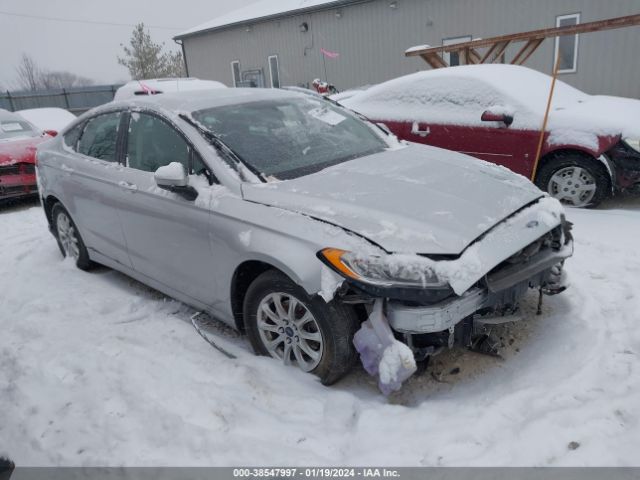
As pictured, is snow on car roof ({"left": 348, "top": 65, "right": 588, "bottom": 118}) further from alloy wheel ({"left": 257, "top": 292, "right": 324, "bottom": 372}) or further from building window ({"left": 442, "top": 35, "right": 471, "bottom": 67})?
building window ({"left": 442, "top": 35, "right": 471, "bottom": 67})

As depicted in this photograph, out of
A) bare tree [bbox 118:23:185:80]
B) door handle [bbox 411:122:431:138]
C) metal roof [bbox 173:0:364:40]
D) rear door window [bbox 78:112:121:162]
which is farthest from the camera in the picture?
bare tree [bbox 118:23:185:80]

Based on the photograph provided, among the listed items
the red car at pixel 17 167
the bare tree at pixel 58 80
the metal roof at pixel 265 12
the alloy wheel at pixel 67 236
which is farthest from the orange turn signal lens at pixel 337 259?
the bare tree at pixel 58 80

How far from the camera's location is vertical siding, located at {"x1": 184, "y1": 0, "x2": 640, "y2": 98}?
1142 cm

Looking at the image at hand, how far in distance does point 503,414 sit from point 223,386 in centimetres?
147

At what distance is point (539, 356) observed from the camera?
291 cm

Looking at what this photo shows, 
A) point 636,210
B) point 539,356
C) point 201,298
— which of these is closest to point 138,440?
point 201,298

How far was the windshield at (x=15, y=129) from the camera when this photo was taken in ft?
26.3

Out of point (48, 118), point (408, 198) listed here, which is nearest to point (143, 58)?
point (48, 118)

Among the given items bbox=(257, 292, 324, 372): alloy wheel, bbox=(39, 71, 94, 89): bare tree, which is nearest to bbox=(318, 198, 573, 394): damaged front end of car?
bbox=(257, 292, 324, 372): alloy wheel

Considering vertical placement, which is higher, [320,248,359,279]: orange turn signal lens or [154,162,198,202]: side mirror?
[154,162,198,202]: side mirror

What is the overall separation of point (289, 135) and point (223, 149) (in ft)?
1.84

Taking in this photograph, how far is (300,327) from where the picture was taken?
Answer: 275 cm

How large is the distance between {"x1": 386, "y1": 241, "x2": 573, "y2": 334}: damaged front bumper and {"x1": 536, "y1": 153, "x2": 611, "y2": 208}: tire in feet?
9.97

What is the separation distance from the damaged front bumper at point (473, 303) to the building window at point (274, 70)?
17946 mm
